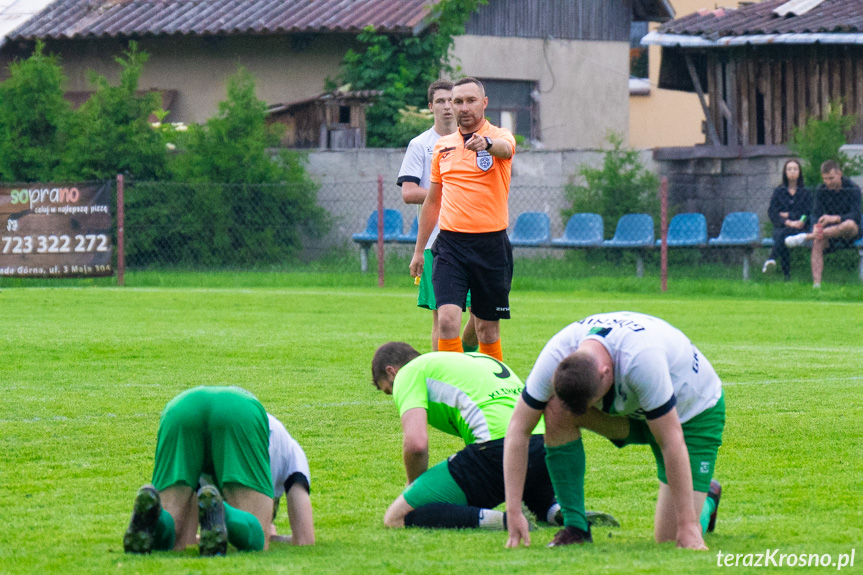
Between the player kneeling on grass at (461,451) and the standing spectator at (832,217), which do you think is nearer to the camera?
the player kneeling on grass at (461,451)

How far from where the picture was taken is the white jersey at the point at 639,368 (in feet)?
14.5

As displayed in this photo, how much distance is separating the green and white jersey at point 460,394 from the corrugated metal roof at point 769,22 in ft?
60.7

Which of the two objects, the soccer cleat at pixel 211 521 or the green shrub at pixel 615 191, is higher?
the green shrub at pixel 615 191

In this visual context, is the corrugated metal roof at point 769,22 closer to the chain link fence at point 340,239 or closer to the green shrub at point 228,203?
the chain link fence at point 340,239

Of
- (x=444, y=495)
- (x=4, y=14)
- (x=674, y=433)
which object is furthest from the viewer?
(x=4, y=14)

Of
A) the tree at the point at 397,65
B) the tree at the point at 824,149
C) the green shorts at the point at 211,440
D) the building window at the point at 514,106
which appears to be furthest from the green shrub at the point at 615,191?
the green shorts at the point at 211,440

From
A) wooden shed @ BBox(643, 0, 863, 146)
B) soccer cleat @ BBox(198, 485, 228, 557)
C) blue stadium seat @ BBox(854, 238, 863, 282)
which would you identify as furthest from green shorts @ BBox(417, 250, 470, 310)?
wooden shed @ BBox(643, 0, 863, 146)

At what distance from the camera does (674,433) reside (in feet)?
14.7

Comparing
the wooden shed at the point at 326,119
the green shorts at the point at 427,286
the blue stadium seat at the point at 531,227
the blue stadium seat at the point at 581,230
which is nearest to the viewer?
the green shorts at the point at 427,286

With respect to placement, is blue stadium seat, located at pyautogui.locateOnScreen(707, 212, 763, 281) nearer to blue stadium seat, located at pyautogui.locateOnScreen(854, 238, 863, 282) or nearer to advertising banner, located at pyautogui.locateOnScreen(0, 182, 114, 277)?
blue stadium seat, located at pyautogui.locateOnScreen(854, 238, 863, 282)

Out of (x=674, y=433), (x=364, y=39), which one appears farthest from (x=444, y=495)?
(x=364, y=39)

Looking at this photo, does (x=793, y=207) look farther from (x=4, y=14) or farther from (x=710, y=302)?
(x=4, y=14)

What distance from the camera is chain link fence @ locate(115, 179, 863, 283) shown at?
19.8 meters

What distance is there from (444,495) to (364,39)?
21.2 m
